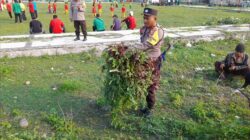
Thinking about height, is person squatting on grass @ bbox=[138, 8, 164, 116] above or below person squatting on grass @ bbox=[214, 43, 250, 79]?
above

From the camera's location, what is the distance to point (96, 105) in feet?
15.3

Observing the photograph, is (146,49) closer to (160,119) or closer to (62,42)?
(160,119)

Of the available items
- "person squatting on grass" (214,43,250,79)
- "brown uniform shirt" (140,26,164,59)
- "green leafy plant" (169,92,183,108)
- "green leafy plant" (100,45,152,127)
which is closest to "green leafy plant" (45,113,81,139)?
"green leafy plant" (100,45,152,127)

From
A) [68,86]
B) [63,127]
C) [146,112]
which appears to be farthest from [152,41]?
[68,86]

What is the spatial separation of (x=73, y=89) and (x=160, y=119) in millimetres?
1686

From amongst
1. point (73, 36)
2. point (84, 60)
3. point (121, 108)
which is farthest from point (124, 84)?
point (73, 36)

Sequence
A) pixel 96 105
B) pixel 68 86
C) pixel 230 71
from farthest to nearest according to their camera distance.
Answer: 1. pixel 230 71
2. pixel 68 86
3. pixel 96 105

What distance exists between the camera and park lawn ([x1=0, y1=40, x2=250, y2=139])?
13.0ft

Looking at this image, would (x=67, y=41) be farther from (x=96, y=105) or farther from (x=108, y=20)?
(x=108, y=20)

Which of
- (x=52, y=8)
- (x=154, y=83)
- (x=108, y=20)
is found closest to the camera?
(x=154, y=83)

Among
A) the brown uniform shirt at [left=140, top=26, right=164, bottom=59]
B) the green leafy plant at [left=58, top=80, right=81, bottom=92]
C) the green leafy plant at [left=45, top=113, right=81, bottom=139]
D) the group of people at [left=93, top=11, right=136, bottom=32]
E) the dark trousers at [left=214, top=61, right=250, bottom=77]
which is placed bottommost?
the green leafy plant at [left=45, top=113, right=81, bottom=139]

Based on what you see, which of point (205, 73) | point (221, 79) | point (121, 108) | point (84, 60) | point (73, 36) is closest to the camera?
point (121, 108)

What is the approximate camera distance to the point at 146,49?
13.0ft

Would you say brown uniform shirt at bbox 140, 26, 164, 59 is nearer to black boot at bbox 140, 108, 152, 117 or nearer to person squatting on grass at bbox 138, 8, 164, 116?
person squatting on grass at bbox 138, 8, 164, 116
